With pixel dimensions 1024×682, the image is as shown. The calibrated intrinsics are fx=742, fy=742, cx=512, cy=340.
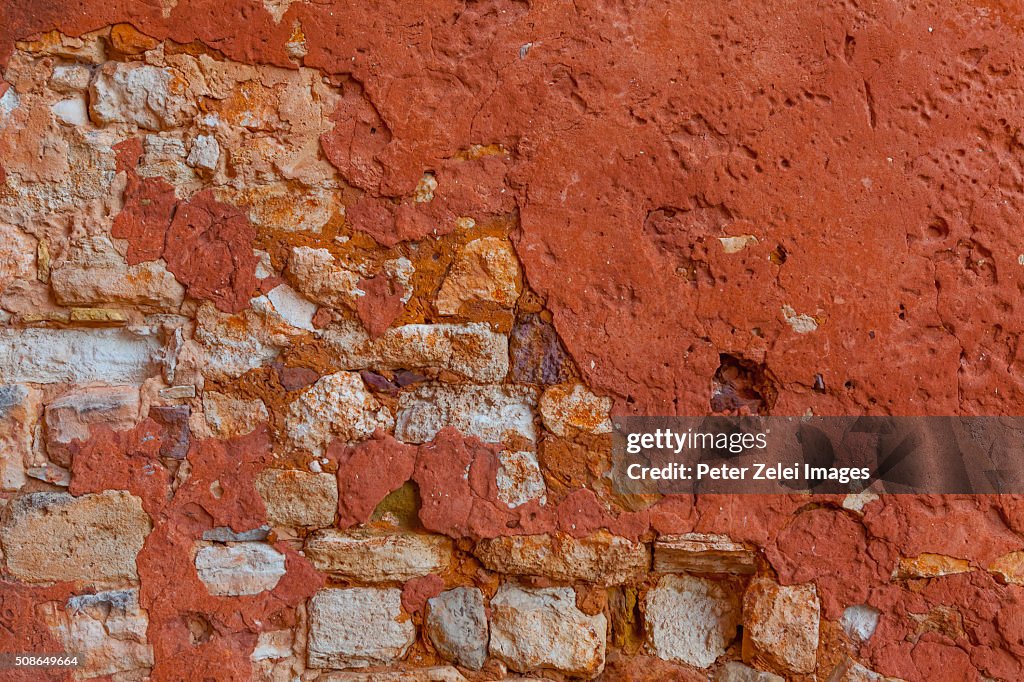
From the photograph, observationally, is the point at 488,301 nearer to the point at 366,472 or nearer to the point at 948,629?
the point at 366,472

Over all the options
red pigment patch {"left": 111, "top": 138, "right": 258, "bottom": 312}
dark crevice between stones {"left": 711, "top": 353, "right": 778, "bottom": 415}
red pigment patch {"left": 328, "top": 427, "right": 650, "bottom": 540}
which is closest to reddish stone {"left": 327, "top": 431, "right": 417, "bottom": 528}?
red pigment patch {"left": 328, "top": 427, "right": 650, "bottom": 540}

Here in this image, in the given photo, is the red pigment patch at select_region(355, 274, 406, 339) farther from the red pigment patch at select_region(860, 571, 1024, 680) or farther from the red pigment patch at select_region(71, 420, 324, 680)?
the red pigment patch at select_region(860, 571, 1024, 680)

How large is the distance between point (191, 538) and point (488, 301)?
984 millimetres

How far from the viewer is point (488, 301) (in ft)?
6.39

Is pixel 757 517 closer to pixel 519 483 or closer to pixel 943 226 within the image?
pixel 519 483

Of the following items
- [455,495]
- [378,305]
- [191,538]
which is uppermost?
[378,305]

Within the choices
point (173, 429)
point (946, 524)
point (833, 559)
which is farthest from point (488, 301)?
point (946, 524)

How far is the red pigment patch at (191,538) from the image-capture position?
6.24 feet

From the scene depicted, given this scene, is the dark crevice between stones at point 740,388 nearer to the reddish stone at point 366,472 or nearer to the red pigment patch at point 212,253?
the reddish stone at point 366,472

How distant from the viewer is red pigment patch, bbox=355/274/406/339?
6.37 feet

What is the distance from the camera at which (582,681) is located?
197cm

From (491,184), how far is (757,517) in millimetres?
1107

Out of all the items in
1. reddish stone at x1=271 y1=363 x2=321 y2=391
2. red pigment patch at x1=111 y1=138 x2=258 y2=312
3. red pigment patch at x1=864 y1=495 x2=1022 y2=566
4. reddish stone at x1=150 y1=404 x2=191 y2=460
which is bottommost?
red pigment patch at x1=864 y1=495 x2=1022 y2=566

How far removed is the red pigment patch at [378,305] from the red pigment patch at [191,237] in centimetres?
28
